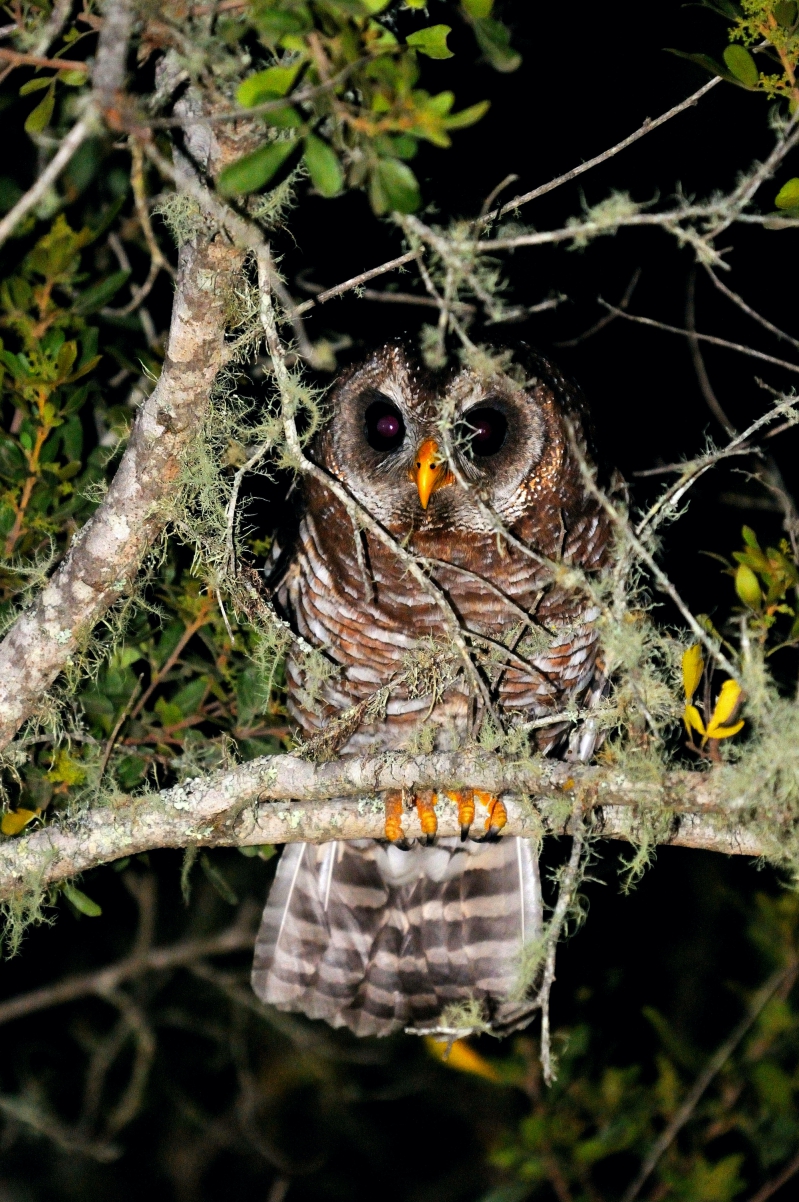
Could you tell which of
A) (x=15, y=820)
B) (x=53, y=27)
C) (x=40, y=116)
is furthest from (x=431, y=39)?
(x=15, y=820)

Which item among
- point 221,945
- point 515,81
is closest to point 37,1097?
point 221,945

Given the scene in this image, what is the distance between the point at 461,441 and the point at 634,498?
2.38 feet

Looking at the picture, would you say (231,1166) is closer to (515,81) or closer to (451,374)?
(451,374)

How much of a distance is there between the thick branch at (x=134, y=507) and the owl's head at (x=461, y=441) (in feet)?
3.06

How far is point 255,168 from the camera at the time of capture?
6.26 ft

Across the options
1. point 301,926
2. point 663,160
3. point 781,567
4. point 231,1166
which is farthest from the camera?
point 231,1166

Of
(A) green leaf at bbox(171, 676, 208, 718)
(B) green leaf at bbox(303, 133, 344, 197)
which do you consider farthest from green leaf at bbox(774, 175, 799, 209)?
(A) green leaf at bbox(171, 676, 208, 718)

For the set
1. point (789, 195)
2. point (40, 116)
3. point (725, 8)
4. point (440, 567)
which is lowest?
point (440, 567)

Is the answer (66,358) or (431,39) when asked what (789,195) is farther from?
(66,358)

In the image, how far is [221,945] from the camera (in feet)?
15.9

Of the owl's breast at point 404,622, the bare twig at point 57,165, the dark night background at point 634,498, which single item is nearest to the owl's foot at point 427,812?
the owl's breast at point 404,622

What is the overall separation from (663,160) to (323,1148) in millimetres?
4702

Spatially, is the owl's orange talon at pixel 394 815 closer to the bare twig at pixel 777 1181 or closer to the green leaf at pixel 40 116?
the green leaf at pixel 40 116

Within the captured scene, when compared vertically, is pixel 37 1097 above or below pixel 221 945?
below
